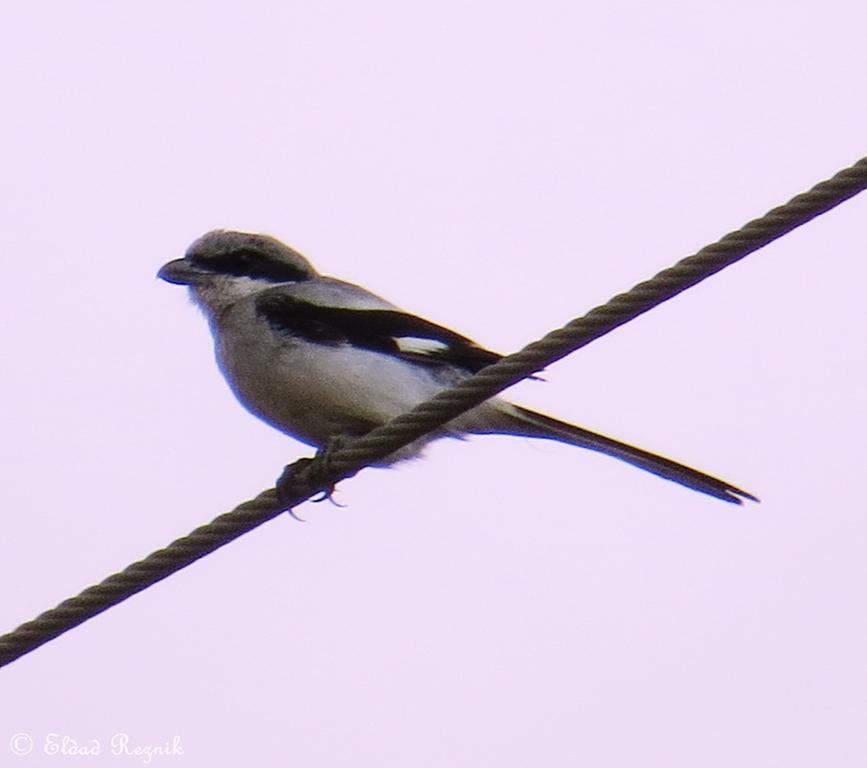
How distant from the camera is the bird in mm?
5734

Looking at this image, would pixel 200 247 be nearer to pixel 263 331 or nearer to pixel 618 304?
pixel 263 331

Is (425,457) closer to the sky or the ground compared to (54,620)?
closer to the sky

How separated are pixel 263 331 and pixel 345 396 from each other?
0.44 metres

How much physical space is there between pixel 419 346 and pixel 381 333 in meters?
0.14

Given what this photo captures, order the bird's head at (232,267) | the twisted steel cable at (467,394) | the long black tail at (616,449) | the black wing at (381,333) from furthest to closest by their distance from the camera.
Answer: the bird's head at (232,267) < the black wing at (381,333) < the long black tail at (616,449) < the twisted steel cable at (467,394)

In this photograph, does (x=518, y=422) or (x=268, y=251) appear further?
(x=268, y=251)

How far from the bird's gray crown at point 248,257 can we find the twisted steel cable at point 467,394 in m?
1.92

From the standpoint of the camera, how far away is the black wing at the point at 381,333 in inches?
234

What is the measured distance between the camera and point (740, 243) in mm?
3795

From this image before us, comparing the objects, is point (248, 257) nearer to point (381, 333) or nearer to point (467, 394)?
point (381, 333)

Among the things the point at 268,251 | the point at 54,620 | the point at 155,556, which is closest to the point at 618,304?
the point at 155,556

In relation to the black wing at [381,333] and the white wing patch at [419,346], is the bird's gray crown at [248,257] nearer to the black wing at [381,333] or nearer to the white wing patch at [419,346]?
the black wing at [381,333]

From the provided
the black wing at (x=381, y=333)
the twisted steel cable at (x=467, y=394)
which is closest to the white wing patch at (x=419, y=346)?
the black wing at (x=381, y=333)

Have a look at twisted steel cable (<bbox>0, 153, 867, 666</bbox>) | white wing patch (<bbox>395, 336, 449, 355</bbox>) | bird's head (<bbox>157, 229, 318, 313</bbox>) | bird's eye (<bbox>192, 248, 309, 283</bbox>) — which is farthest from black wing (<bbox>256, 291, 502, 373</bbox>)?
twisted steel cable (<bbox>0, 153, 867, 666</bbox>)
